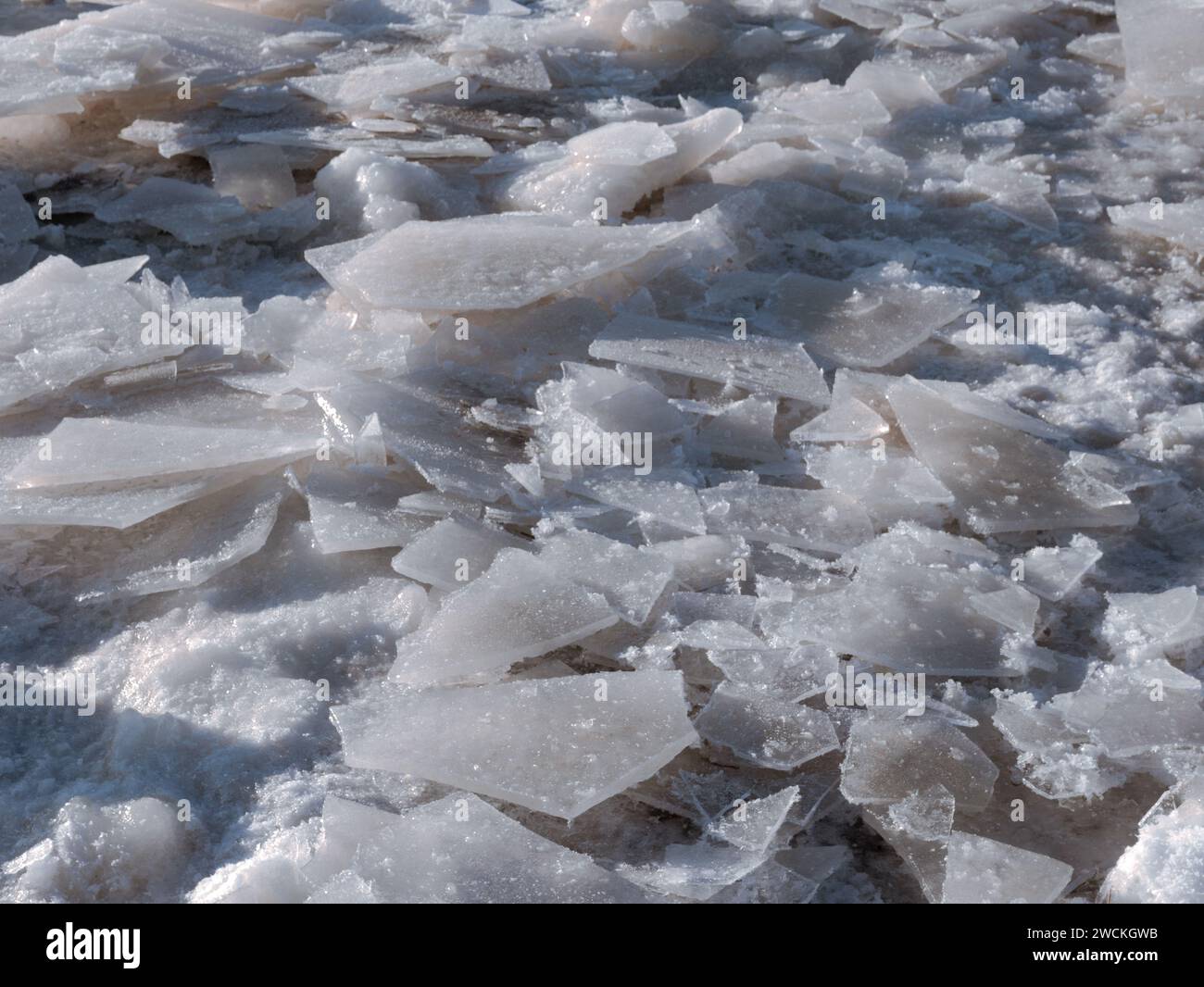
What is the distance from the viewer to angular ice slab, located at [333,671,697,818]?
1541 millimetres

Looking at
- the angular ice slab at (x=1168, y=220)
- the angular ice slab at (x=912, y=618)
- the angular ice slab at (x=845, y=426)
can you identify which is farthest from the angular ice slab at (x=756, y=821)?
the angular ice slab at (x=1168, y=220)

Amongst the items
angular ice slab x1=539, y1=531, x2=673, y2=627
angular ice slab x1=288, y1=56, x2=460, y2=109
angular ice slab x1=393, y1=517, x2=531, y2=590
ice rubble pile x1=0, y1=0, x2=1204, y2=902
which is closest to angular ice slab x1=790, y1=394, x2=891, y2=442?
ice rubble pile x1=0, y1=0, x2=1204, y2=902

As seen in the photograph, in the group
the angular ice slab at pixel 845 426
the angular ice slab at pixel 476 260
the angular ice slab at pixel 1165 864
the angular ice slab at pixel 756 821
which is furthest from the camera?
the angular ice slab at pixel 476 260

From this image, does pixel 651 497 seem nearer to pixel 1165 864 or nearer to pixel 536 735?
A: pixel 536 735

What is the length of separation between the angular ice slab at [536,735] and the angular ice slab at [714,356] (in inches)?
33.4

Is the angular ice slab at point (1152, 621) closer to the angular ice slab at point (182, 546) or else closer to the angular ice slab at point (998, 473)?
the angular ice slab at point (998, 473)

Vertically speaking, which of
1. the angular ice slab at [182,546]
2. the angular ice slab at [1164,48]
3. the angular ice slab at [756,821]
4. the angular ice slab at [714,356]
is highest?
the angular ice slab at [1164,48]

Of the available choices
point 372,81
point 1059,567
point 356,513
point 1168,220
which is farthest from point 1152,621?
point 372,81

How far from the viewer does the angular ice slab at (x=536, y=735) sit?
154 centimetres

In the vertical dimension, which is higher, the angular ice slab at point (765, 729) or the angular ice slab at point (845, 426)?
the angular ice slab at point (845, 426)

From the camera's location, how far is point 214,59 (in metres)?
3.73

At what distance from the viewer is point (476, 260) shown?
2588mm

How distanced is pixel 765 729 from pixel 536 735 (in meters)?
0.31

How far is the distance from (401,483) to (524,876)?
2.94ft
